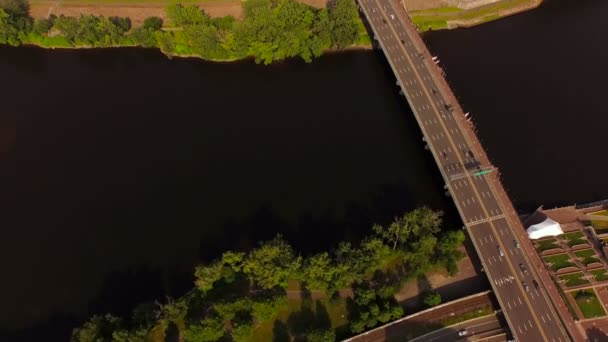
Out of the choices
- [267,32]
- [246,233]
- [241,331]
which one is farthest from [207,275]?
[267,32]

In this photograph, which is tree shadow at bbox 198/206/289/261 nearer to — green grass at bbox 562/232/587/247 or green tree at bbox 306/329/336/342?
green tree at bbox 306/329/336/342

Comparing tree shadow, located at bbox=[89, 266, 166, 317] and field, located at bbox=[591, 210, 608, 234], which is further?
field, located at bbox=[591, 210, 608, 234]

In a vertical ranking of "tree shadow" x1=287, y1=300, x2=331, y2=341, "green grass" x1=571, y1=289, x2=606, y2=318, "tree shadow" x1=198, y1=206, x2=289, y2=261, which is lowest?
"green grass" x1=571, y1=289, x2=606, y2=318

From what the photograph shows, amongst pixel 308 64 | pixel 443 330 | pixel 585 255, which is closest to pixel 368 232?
pixel 443 330

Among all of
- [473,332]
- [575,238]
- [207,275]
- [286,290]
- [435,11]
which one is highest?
[435,11]

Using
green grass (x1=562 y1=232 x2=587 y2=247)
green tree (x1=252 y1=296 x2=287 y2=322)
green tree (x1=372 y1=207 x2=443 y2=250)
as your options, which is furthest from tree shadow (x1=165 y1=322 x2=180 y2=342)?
green grass (x1=562 y1=232 x2=587 y2=247)

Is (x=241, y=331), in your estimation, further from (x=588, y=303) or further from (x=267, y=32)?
(x=267, y=32)
